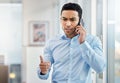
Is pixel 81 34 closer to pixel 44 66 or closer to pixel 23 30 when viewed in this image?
pixel 44 66

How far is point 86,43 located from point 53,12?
502 centimetres

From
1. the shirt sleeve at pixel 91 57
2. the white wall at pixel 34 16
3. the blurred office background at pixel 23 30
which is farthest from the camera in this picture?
the white wall at pixel 34 16

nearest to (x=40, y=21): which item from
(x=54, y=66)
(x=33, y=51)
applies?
(x=33, y=51)

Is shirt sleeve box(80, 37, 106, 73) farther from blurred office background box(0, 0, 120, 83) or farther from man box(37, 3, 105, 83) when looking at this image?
blurred office background box(0, 0, 120, 83)

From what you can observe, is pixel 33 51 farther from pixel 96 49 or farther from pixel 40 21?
pixel 96 49

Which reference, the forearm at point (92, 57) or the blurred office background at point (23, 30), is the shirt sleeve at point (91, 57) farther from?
the blurred office background at point (23, 30)

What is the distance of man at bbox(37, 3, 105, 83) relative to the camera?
1.50 m

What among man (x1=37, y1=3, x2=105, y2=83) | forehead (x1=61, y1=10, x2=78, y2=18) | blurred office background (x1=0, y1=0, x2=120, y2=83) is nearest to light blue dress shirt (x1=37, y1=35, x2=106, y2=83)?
man (x1=37, y1=3, x2=105, y2=83)

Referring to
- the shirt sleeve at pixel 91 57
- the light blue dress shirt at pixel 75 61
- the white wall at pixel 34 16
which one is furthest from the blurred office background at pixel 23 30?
the shirt sleeve at pixel 91 57

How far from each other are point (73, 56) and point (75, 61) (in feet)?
0.11

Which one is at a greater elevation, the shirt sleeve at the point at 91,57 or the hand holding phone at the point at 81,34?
the hand holding phone at the point at 81,34

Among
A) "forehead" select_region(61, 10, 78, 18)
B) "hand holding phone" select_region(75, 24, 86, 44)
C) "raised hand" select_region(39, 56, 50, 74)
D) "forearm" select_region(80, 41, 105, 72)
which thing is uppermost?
"forehead" select_region(61, 10, 78, 18)

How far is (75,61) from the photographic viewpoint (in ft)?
5.08

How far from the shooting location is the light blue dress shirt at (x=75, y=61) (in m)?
1.48
